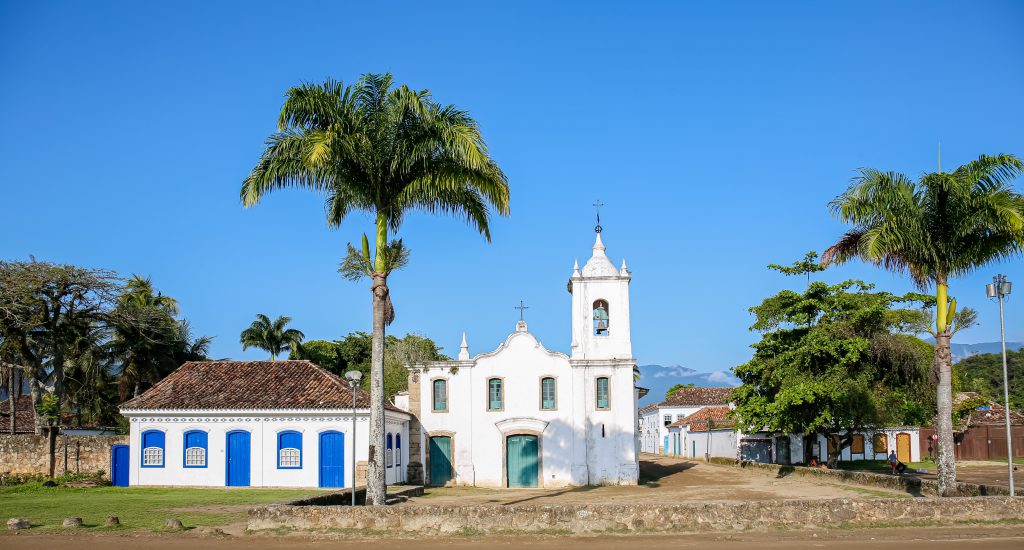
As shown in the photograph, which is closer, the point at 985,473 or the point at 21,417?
the point at 985,473

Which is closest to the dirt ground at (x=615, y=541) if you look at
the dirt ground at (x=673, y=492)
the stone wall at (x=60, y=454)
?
the dirt ground at (x=673, y=492)

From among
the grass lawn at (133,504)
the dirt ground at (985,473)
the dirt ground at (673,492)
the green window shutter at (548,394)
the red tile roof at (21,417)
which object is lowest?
the dirt ground at (985,473)

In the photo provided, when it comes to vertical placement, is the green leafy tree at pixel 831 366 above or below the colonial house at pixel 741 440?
above

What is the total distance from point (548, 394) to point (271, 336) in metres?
29.5

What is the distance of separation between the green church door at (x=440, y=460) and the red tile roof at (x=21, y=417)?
21.4 m

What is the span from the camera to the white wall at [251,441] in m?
28.9

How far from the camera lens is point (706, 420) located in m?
59.2

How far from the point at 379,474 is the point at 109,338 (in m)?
28.2

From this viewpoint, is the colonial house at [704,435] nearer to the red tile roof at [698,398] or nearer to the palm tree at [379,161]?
the red tile roof at [698,398]

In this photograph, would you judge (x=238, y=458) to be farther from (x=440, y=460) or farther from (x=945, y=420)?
(x=945, y=420)

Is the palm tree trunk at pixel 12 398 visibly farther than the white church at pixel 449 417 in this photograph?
Yes

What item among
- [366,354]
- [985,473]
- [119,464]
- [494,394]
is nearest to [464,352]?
[494,394]

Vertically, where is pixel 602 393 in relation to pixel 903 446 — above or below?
above

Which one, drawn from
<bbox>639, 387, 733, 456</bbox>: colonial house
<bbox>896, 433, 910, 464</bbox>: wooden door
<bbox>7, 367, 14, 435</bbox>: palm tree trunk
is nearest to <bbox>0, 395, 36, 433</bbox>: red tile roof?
<bbox>7, 367, 14, 435</bbox>: palm tree trunk
